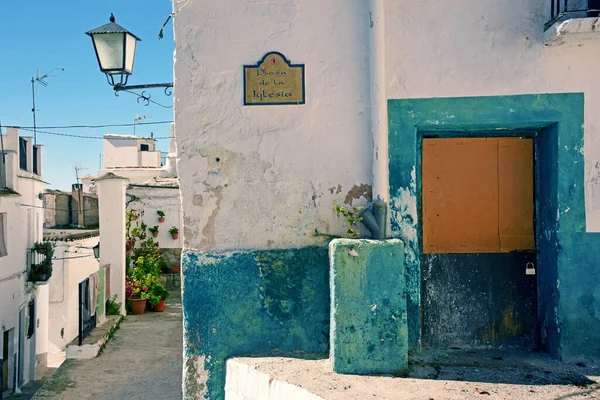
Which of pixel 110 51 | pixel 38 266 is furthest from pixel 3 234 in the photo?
pixel 110 51

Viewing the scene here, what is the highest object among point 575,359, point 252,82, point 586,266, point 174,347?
point 252,82

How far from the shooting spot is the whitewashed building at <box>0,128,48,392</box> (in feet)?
47.3

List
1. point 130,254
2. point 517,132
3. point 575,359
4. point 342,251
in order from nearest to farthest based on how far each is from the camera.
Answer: point 342,251 → point 575,359 → point 517,132 → point 130,254

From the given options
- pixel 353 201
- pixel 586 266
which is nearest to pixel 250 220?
pixel 353 201

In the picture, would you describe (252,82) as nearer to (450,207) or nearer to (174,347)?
(450,207)

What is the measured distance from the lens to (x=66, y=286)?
1933 cm

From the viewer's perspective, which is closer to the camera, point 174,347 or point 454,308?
point 454,308

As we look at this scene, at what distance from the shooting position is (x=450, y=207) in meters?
4.65

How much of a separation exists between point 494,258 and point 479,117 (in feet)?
3.95

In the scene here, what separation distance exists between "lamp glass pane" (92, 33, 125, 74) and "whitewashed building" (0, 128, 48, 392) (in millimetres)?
10300

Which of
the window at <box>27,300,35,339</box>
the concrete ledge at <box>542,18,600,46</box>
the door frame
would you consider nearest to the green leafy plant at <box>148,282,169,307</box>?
the window at <box>27,300,35,339</box>

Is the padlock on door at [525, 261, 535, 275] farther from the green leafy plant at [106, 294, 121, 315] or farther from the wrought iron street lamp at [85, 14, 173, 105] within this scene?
the green leafy plant at [106, 294, 121, 315]

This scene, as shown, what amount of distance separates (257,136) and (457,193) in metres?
1.72

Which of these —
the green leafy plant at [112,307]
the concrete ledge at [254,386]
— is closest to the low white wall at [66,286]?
the green leafy plant at [112,307]
